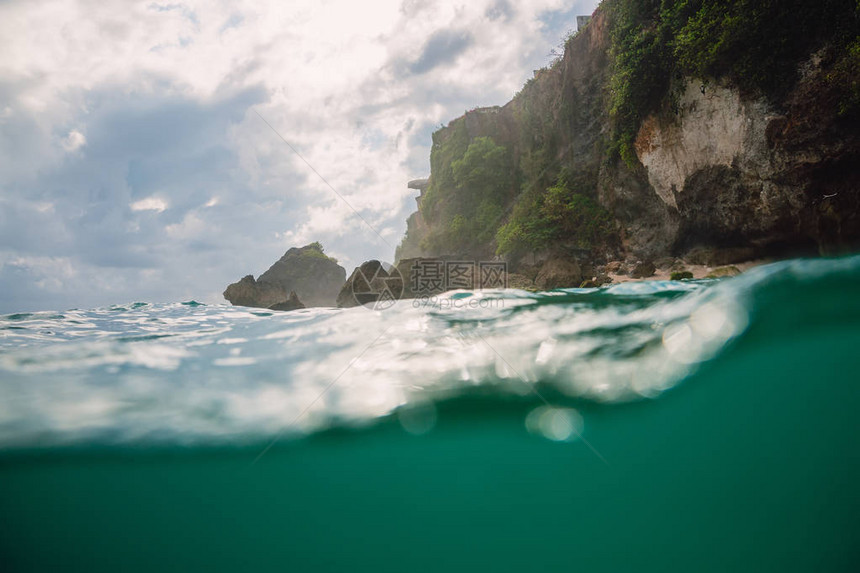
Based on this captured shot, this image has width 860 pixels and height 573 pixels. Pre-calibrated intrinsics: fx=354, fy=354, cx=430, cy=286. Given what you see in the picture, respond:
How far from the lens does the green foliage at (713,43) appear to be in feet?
28.6

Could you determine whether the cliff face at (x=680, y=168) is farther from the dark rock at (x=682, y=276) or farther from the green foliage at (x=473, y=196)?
the dark rock at (x=682, y=276)

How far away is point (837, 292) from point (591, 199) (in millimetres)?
15565

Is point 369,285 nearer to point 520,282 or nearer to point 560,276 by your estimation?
point 520,282

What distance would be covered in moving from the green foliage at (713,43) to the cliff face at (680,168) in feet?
1.04

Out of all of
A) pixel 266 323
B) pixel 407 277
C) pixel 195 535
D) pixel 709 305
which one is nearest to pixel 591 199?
pixel 407 277

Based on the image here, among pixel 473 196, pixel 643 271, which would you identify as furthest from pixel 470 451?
pixel 473 196

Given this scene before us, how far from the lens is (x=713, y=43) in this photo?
10477 millimetres

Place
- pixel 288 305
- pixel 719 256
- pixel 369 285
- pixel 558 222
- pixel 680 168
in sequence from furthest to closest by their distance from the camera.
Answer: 1. pixel 288 305
2. pixel 558 222
3. pixel 369 285
4. pixel 680 168
5. pixel 719 256

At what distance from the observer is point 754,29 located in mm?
9562

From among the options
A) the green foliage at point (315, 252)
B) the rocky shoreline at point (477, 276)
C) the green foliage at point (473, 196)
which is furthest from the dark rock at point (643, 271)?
the green foliage at point (315, 252)

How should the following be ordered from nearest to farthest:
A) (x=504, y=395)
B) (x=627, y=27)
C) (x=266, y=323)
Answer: (x=504, y=395) → (x=266, y=323) → (x=627, y=27)

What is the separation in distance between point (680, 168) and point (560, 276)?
5.65 m

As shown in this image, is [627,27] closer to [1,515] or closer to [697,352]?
[697,352]

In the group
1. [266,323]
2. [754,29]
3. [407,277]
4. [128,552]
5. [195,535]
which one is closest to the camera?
[128,552]
